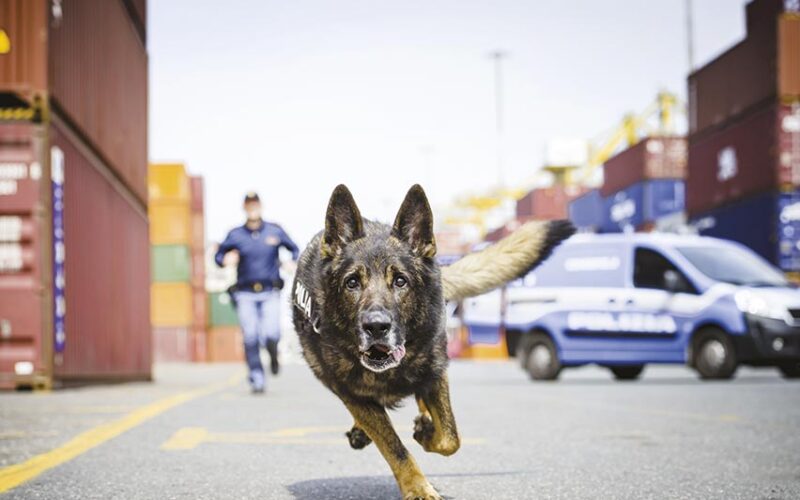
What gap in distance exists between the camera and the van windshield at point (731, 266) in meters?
15.0

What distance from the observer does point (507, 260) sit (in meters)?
5.31

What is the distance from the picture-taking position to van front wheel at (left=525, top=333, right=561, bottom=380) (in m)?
15.1

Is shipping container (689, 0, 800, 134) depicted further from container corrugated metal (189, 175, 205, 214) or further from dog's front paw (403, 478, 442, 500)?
container corrugated metal (189, 175, 205, 214)

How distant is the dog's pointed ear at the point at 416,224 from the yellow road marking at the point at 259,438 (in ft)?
8.75

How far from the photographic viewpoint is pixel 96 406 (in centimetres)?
945

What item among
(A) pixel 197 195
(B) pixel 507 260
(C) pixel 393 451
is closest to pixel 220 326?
(A) pixel 197 195

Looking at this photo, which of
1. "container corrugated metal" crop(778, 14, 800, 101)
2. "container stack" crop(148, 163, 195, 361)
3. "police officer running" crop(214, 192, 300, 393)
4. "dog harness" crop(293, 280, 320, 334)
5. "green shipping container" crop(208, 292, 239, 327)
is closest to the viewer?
"dog harness" crop(293, 280, 320, 334)

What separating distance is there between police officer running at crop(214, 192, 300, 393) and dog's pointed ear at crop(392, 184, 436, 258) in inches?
264

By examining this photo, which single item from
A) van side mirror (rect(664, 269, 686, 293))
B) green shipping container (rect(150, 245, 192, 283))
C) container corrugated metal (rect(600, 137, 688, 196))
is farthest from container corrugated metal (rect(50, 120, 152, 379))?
green shipping container (rect(150, 245, 192, 283))

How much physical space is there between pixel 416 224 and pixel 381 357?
1.75 feet

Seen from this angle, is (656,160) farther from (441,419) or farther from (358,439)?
(441,419)

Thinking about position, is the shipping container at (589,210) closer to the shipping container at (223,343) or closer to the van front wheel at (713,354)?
the shipping container at (223,343)

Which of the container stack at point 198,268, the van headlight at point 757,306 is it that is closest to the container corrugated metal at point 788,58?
the van headlight at point 757,306

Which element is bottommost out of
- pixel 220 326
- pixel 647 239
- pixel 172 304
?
pixel 220 326
